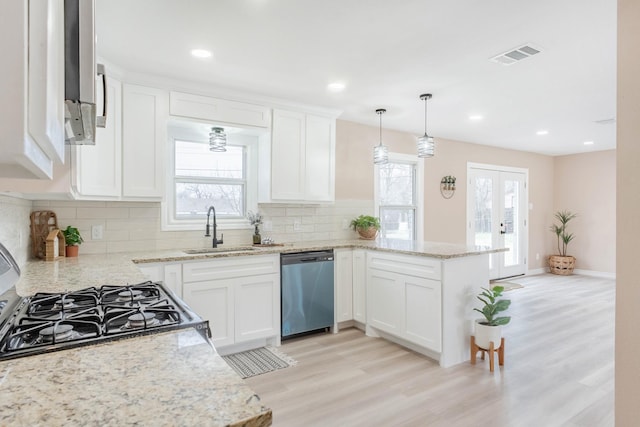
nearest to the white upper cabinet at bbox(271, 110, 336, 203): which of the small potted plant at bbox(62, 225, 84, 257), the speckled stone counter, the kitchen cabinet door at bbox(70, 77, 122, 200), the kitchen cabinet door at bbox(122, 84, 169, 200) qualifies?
the kitchen cabinet door at bbox(122, 84, 169, 200)

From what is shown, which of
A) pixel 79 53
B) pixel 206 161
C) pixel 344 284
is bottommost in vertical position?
pixel 344 284

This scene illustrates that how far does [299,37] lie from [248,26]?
13.2 inches

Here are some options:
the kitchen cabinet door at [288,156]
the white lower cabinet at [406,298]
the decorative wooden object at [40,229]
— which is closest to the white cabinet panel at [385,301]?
the white lower cabinet at [406,298]

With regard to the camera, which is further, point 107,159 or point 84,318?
point 107,159

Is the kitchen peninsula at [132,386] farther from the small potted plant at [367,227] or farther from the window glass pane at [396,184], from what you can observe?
the window glass pane at [396,184]

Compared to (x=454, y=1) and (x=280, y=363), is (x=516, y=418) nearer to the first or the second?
(x=280, y=363)

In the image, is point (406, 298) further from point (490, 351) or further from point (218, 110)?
point (218, 110)

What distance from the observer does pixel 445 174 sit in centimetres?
561

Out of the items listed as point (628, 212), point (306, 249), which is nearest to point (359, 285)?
point (306, 249)

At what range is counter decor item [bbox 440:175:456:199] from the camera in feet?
18.2

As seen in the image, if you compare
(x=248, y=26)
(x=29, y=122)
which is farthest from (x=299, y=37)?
(x=29, y=122)

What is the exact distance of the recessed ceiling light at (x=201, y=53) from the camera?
2596 mm

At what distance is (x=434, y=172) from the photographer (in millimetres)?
5480

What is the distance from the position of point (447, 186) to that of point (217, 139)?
3.55m
